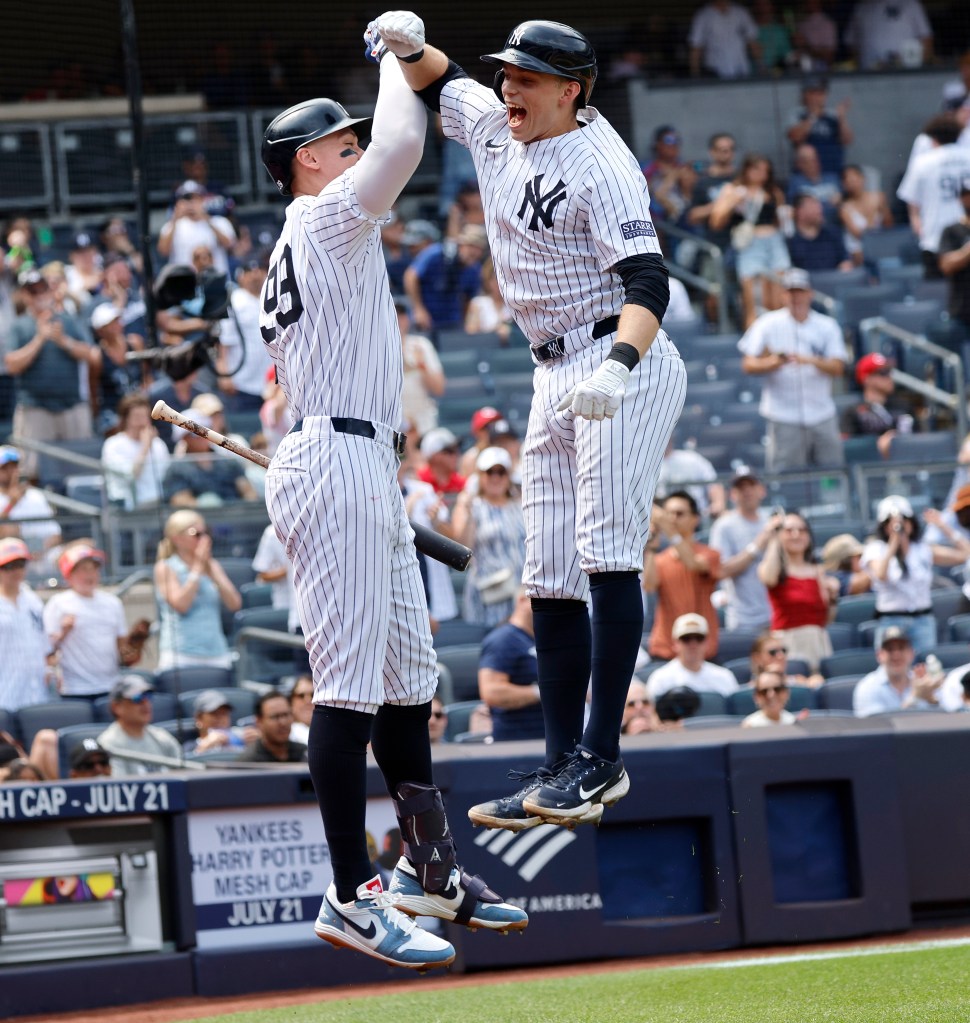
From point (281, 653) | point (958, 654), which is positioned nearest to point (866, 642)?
point (958, 654)

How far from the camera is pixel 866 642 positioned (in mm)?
9000

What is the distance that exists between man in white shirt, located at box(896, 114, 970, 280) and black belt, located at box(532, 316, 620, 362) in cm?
859

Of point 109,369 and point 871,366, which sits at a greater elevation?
point 109,369

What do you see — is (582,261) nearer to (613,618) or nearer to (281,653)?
(613,618)

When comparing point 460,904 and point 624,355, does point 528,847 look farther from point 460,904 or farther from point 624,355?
point 624,355

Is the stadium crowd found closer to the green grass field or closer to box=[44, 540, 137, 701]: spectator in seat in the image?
box=[44, 540, 137, 701]: spectator in seat

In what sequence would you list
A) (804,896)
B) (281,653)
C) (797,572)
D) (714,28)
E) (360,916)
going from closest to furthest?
(360,916) → (804,896) → (281,653) → (797,572) → (714,28)

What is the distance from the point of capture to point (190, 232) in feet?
35.7

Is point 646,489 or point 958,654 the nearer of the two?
point 646,489

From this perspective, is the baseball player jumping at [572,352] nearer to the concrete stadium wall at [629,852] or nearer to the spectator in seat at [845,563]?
the concrete stadium wall at [629,852]

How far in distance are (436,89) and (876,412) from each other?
Answer: 7.02 meters

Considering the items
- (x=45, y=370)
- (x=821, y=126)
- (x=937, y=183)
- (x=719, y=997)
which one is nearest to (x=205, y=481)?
(x=45, y=370)

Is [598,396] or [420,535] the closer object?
[598,396]

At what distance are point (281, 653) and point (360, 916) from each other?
4133mm
